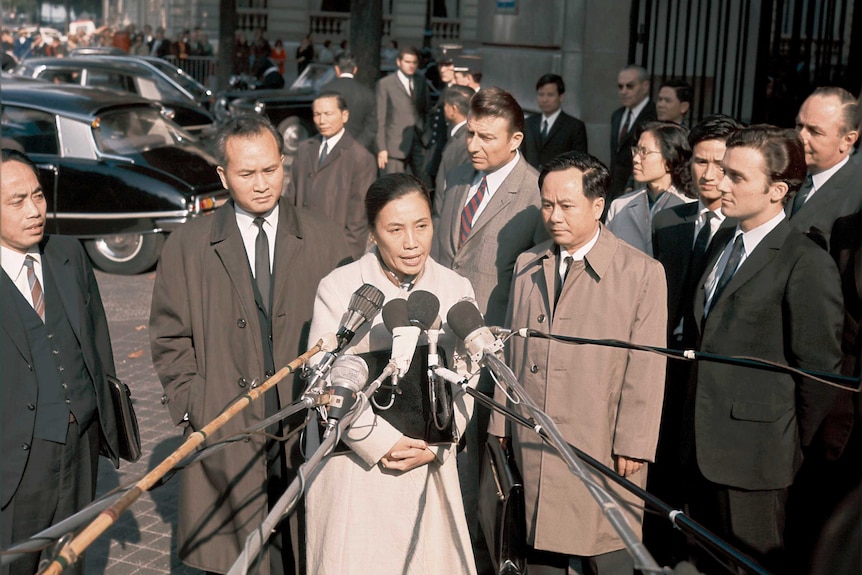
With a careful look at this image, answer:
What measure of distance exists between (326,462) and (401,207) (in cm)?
101

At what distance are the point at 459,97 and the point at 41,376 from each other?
6602 millimetres

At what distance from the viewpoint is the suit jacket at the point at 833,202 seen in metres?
5.21

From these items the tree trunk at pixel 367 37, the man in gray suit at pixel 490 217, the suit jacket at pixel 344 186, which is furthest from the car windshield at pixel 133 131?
the man in gray suit at pixel 490 217

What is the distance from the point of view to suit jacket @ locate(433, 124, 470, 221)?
6648 millimetres

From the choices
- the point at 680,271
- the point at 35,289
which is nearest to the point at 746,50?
the point at 680,271

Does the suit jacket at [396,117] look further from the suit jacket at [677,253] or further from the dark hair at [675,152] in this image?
the suit jacket at [677,253]

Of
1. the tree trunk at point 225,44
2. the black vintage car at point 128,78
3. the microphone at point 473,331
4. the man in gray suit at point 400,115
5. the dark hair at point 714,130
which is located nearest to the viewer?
the microphone at point 473,331

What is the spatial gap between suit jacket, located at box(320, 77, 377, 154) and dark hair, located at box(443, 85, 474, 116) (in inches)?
130

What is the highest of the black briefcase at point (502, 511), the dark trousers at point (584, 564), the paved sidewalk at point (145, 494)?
the black briefcase at point (502, 511)

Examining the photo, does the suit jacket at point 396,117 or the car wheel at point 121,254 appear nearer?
the car wheel at point 121,254

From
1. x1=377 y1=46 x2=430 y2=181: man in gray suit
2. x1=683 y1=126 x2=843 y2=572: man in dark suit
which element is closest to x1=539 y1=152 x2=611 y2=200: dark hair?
x1=683 y1=126 x2=843 y2=572: man in dark suit

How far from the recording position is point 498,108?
5.75 metres

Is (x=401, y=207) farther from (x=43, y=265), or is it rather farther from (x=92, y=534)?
(x=92, y=534)

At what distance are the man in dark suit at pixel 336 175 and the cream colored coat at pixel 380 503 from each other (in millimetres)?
4516
